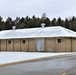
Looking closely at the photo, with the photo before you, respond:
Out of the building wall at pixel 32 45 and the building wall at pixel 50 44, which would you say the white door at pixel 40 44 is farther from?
the building wall at pixel 50 44

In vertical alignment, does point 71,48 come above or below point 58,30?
below

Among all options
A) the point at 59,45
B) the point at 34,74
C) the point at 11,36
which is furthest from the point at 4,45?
the point at 34,74

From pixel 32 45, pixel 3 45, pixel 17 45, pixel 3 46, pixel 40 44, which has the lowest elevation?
pixel 3 46

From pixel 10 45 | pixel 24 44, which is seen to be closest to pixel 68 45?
pixel 24 44

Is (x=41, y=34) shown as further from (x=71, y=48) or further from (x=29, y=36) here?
(x=71, y=48)

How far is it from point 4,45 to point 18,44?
3.86 metres

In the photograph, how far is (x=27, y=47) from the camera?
50.3 metres

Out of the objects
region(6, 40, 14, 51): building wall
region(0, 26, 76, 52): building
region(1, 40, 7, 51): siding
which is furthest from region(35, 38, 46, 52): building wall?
Result: region(1, 40, 7, 51): siding

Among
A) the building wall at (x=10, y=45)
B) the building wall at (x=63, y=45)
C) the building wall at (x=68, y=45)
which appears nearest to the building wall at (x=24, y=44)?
the building wall at (x=10, y=45)

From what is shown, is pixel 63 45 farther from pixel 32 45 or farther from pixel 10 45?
pixel 10 45

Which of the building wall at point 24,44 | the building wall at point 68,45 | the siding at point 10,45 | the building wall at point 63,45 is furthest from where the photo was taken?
the siding at point 10,45

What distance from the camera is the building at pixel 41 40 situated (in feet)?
153

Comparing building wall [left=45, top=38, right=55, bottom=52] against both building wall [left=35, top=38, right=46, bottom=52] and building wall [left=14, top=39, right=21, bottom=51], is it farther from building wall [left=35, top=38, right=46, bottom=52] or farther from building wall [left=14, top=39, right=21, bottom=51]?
building wall [left=14, top=39, right=21, bottom=51]

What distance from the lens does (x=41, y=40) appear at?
4838 cm
